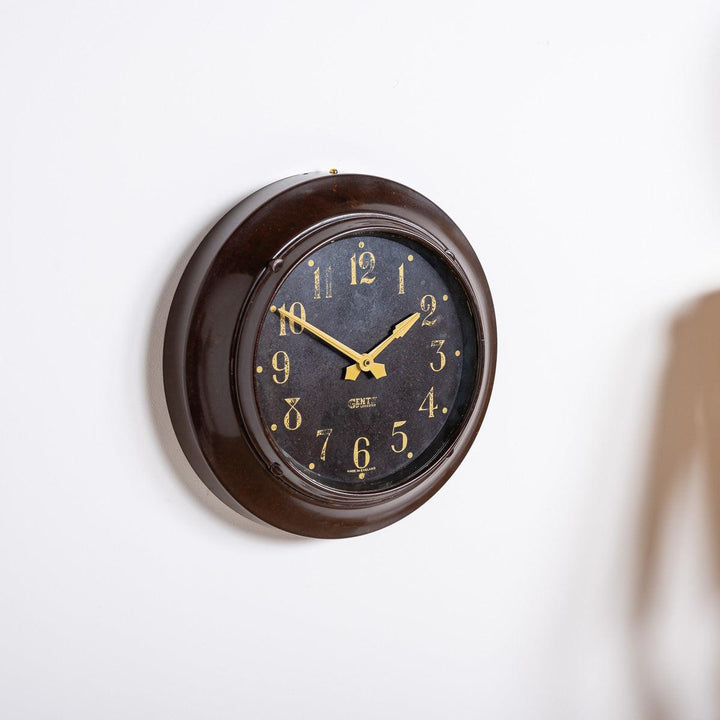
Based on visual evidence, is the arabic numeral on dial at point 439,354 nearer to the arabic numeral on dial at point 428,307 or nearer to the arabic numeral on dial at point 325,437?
the arabic numeral on dial at point 428,307

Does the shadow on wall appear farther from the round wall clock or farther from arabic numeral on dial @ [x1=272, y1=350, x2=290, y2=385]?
arabic numeral on dial @ [x1=272, y1=350, x2=290, y2=385]

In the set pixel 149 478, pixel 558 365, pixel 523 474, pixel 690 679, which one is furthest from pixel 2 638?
pixel 690 679

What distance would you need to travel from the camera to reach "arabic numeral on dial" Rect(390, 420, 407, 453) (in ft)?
4.26

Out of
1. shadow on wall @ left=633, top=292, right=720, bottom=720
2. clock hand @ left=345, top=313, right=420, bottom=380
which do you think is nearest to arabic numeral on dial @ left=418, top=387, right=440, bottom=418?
clock hand @ left=345, top=313, right=420, bottom=380

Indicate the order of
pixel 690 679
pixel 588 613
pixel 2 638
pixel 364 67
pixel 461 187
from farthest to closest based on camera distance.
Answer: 1. pixel 690 679
2. pixel 588 613
3. pixel 461 187
4. pixel 364 67
5. pixel 2 638

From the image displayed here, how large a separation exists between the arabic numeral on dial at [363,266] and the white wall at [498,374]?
0.15 metres

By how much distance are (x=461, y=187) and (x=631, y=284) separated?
391 millimetres

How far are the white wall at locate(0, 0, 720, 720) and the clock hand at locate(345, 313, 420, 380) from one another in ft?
0.70

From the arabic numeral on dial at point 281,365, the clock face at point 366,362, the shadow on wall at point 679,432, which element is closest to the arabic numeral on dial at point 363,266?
the clock face at point 366,362

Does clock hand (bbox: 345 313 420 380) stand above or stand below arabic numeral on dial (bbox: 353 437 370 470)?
above

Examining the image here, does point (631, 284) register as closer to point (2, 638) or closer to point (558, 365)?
point (558, 365)

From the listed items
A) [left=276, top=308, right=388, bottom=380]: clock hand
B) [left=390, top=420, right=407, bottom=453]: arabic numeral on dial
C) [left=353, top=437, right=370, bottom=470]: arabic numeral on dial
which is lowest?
[left=353, top=437, right=370, bottom=470]: arabic numeral on dial

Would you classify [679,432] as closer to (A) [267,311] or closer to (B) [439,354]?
(B) [439,354]

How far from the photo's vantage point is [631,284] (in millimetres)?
1579
